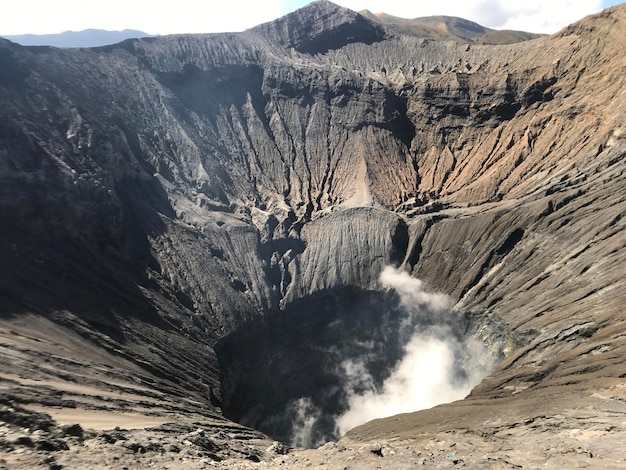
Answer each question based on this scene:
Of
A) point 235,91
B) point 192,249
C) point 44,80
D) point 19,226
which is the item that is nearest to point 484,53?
point 235,91

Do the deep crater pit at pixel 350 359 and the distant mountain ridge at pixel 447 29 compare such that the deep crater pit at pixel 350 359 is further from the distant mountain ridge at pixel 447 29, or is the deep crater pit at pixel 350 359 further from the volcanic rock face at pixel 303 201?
the distant mountain ridge at pixel 447 29

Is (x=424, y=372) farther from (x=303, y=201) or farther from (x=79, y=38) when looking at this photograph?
(x=79, y=38)

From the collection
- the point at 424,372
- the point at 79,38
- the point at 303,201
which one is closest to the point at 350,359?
the point at 424,372

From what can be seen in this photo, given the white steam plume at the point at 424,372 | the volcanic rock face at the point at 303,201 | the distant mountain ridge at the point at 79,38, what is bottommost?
the white steam plume at the point at 424,372

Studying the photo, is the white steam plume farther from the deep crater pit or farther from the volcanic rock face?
the volcanic rock face

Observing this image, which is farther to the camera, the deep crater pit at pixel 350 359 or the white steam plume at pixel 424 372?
the deep crater pit at pixel 350 359

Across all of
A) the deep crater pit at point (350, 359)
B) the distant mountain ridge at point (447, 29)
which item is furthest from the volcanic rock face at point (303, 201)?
the distant mountain ridge at point (447, 29)
